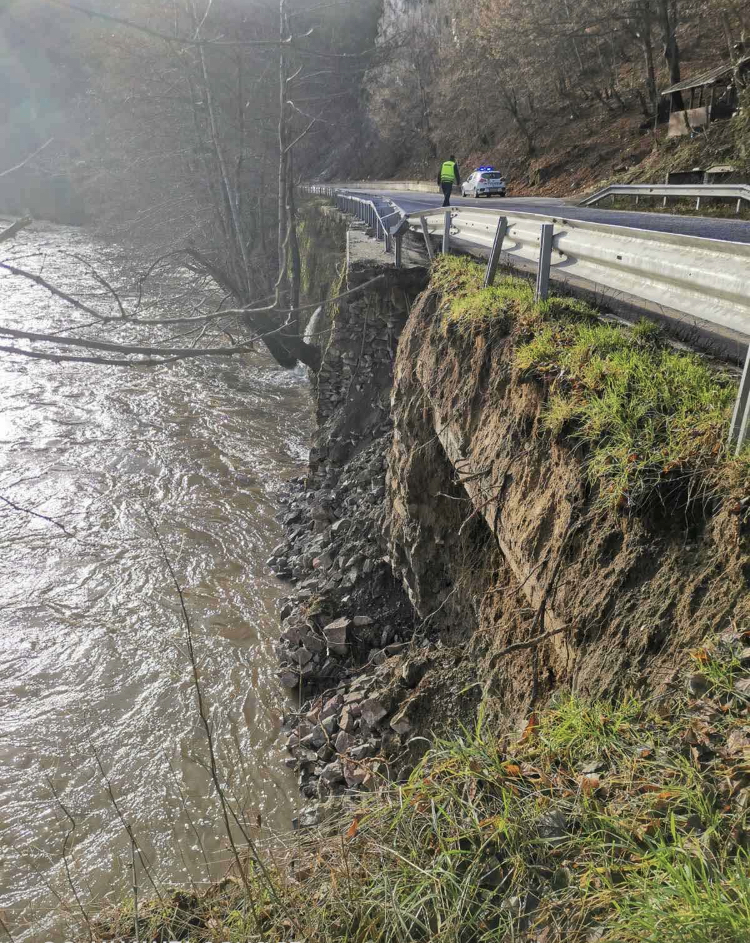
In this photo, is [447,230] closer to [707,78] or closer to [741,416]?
[741,416]

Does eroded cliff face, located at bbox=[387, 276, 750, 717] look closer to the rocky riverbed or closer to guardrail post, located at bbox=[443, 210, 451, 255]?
the rocky riverbed

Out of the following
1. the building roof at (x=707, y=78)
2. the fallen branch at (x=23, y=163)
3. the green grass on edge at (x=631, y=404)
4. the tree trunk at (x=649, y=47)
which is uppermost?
the tree trunk at (x=649, y=47)

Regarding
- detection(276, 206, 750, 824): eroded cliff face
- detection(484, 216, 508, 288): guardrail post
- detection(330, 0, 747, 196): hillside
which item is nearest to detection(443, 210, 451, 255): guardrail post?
detection(276, 206, 750, 824): eroded cliff face

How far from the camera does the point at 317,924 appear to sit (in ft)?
8.10

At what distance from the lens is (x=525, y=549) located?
4164mm

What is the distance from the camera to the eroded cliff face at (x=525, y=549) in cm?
291

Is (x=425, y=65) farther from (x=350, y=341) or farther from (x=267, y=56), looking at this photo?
(x=350, y=341)

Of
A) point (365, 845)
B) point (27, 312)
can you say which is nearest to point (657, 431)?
point (365, 845)

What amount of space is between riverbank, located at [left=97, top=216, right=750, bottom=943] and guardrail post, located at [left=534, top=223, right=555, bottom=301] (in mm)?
199

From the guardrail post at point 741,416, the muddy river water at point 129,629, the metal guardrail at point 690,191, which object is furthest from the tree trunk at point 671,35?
the guardrail post at point 741,416

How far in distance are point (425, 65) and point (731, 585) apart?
4297 centimetres

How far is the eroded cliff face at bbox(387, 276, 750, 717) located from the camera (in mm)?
2914

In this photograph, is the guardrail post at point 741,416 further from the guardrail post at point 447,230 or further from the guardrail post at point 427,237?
the guardrail post at point 427,237

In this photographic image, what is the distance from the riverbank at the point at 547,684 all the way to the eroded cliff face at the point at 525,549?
0.05 ft
